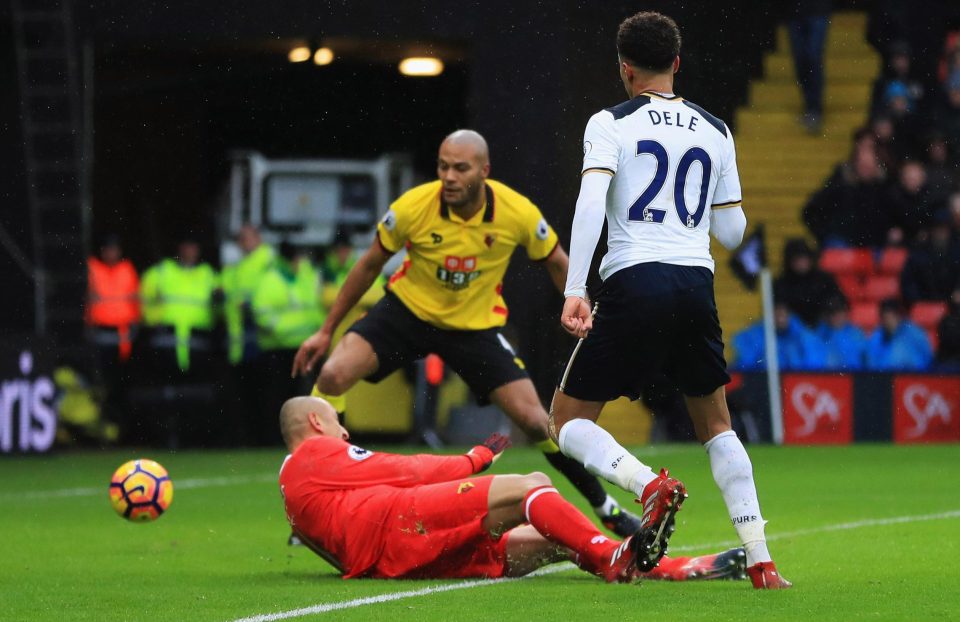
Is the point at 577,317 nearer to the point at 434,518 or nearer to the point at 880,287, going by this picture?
the point at 434,518

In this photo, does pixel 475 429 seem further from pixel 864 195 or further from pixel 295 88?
pixel 295 88

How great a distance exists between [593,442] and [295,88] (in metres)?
19.6

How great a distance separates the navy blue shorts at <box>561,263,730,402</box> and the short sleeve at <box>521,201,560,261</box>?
7.93 ft

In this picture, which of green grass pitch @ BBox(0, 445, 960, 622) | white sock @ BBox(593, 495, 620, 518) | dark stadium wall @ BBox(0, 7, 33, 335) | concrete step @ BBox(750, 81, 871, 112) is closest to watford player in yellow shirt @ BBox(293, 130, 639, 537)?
white sock @ BBox(593, 495, 620, 518)

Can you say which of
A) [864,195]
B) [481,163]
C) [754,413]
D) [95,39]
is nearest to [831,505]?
[481,163]

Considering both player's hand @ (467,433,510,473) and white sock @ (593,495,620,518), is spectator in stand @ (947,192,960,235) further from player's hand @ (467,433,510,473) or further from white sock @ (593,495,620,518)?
player's hand @ (467,433,510,473)

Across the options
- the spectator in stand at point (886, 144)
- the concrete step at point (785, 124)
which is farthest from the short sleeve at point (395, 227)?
the concrete step at point (785, 124)

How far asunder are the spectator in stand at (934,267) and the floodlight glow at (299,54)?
295 inches

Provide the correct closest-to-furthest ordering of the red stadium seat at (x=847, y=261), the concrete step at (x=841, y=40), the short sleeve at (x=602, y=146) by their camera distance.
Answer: the short sleeve at (x=602, y=146), the red stadium seat at (x=847, y=261), the concrete step at (x=841, y=40)

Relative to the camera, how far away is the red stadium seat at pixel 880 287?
19.2m

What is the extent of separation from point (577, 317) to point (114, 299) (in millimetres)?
13652

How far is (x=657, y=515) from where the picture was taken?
6.21 m

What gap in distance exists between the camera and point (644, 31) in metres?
6.66

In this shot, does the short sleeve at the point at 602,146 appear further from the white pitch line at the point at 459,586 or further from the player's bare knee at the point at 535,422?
the player's bare knee at the point at 535,422
